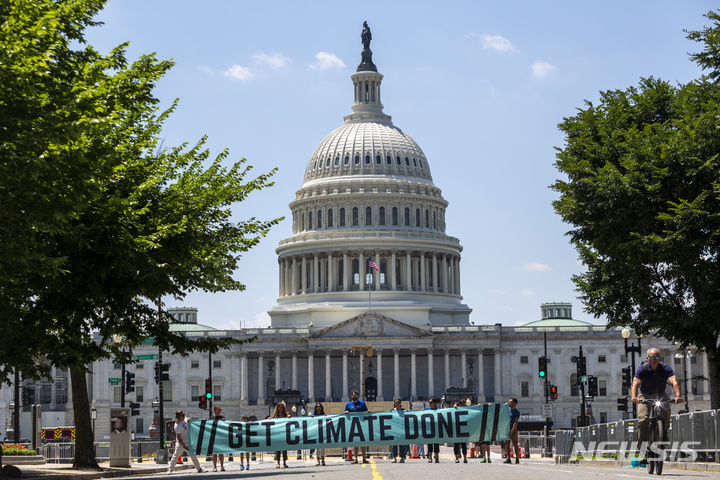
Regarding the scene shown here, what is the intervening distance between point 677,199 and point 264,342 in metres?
102

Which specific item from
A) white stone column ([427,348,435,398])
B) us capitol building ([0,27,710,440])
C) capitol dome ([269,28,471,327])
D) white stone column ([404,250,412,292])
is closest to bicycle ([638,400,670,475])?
us capitol building ([0,27,710,440])

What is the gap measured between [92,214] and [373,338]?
10456 centimetres

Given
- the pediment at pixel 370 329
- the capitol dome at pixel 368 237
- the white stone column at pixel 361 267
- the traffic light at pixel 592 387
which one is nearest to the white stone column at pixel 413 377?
the pediment at pixel 370 329

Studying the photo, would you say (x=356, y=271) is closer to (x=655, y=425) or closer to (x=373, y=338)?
(x=373, y=338)

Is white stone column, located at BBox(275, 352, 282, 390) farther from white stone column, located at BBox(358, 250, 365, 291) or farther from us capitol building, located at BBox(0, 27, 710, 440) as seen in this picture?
white stone column, located at BBox(358, 250, 365, 291)

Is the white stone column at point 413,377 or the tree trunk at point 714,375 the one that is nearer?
the tree trunk at point 714,375

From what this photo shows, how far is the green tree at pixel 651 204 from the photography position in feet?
129

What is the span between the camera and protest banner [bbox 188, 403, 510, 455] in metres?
37.6

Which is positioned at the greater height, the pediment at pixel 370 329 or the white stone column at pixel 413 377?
the pediment at pixel 370 329

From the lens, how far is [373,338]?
137125 mm

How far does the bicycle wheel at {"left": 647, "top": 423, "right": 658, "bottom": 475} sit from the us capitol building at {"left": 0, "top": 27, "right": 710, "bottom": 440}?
329ft

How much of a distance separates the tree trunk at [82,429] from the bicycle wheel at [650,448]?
19497 mm

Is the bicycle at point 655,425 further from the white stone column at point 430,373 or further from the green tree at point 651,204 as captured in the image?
the white stone column at point 430,373

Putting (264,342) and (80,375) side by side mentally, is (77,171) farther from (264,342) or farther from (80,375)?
(264,342)
